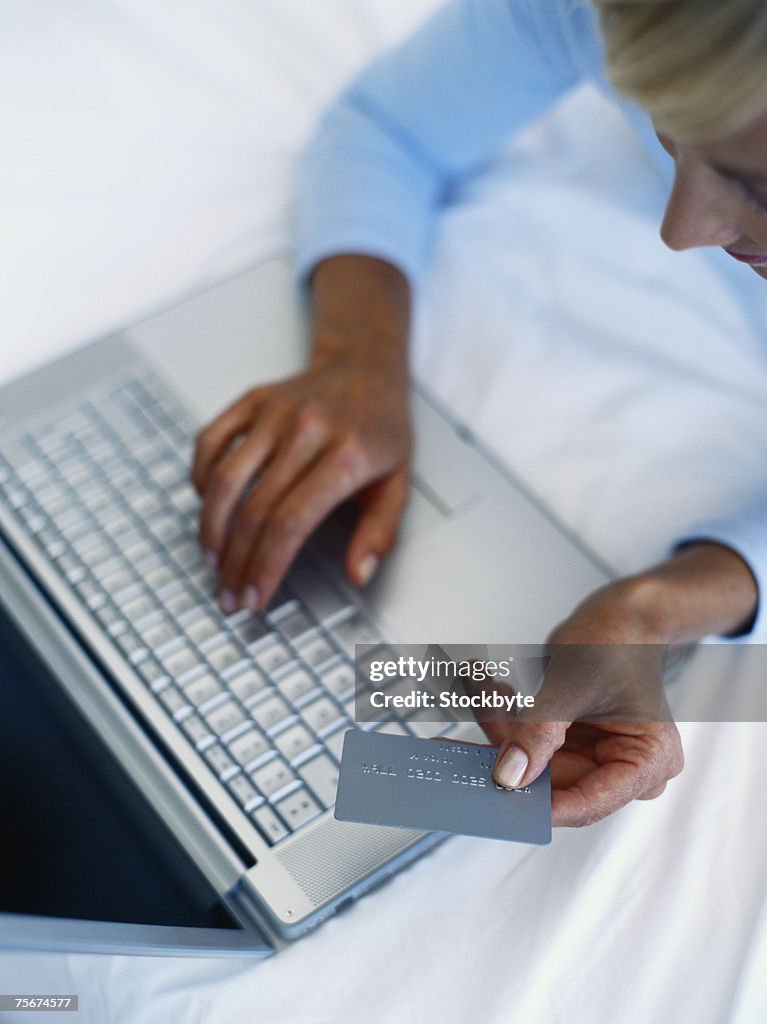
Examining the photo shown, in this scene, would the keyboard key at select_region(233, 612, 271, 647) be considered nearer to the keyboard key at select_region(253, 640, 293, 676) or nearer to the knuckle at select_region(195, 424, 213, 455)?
the keyboard key at select_region(253, 640, 293, 676)

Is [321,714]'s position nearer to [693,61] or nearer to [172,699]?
[172,699]

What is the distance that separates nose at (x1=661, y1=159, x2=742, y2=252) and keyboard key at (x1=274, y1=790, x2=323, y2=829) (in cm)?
37

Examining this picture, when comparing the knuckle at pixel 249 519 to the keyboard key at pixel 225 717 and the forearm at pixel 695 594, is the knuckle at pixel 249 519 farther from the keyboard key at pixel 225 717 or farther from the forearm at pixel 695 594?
the forearm at pixel 695 594

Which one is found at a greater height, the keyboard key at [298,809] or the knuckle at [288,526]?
the knuckle at [288,526]

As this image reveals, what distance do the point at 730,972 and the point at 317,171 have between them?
715mm

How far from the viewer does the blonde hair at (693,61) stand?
403 mm

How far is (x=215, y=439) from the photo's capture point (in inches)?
28.1

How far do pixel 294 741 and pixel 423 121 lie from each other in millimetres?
580

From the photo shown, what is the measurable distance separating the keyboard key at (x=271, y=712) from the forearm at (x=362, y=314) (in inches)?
10.9

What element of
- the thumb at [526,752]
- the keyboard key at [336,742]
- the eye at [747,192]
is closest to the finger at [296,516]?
the keyboard key at [336,742]

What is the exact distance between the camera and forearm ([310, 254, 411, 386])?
2.61 ft

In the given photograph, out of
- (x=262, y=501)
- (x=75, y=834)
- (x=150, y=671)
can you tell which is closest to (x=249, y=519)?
(x=262, y=501)

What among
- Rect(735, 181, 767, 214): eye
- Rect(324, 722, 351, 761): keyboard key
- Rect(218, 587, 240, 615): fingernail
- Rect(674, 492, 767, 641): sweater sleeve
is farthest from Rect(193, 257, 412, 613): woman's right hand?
Rect(735, 181, 767, 214): eye

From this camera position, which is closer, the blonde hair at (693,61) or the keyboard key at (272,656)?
the blonde hair at (693,61)
